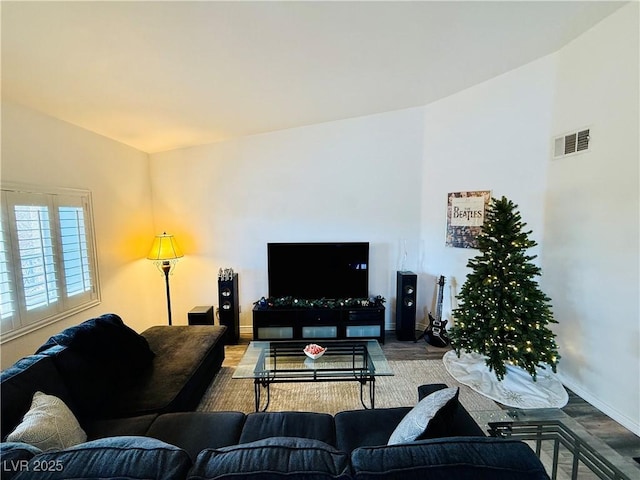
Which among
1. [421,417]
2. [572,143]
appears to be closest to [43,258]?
[421,417]

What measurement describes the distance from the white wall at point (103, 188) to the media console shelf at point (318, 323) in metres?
1.57

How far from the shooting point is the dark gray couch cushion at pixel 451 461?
84cm

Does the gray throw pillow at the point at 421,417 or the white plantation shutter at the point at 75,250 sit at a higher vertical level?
the white plantation shutter at the point at 75,250

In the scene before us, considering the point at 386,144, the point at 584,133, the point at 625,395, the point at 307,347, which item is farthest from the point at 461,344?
the point at 386,144

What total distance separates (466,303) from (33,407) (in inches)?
124

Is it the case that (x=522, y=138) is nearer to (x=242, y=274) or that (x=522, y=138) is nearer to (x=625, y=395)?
(x=625, y=395)

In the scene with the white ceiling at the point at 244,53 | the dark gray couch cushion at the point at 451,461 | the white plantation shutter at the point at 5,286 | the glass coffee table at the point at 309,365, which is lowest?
the glass coffee table at the point at 309,365

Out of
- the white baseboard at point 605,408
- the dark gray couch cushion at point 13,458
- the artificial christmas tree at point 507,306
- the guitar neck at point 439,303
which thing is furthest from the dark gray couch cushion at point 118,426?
the white baseboard at point 605,408

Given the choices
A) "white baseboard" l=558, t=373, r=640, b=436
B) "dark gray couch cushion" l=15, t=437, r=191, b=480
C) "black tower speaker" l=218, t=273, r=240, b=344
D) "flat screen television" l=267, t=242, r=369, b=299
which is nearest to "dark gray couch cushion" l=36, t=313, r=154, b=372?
"dark gray couch cushion" l=15, t=437, r=191, b=480

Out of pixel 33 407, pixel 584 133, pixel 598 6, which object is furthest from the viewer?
pixel 584 133

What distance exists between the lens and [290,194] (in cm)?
404

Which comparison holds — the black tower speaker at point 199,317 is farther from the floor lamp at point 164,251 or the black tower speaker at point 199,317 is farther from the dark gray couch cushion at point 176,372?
the floor lamp at point 164,251

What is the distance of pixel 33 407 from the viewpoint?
136 centimetres

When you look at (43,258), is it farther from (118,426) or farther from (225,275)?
(225,275)
